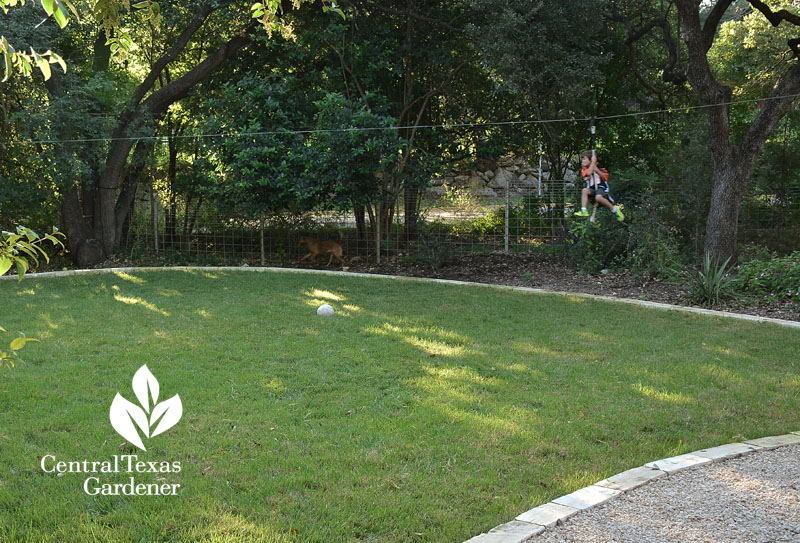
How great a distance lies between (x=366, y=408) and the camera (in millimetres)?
4750

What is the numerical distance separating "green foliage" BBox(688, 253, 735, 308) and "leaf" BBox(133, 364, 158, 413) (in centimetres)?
710

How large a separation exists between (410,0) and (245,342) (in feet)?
27.7

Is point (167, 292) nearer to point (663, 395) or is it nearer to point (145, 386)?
point (145, 386)

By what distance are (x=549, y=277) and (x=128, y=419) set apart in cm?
819

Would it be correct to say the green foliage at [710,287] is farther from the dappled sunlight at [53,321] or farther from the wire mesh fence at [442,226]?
the dappled sunlight at [53,321]

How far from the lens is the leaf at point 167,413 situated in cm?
429

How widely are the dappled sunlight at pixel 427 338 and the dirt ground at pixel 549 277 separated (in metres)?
3.59

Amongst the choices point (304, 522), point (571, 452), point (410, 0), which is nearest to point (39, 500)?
point (304, 522)

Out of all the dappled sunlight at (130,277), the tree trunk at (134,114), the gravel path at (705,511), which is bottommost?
the gravel path at (705,511)

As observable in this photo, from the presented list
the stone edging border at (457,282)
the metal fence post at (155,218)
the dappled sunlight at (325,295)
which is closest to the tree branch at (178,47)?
the metal fence post at (155,218)

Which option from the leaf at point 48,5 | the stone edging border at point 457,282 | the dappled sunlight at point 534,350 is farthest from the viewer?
the stone edging border at point 457,282

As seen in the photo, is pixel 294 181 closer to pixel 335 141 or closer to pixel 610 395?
pixel 335 141

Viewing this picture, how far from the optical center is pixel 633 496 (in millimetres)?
3441

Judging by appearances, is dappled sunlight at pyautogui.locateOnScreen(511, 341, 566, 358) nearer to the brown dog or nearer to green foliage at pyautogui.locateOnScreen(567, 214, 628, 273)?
green foliage at pyautogui.locateOnScreen(567, 214, 628, 273)
